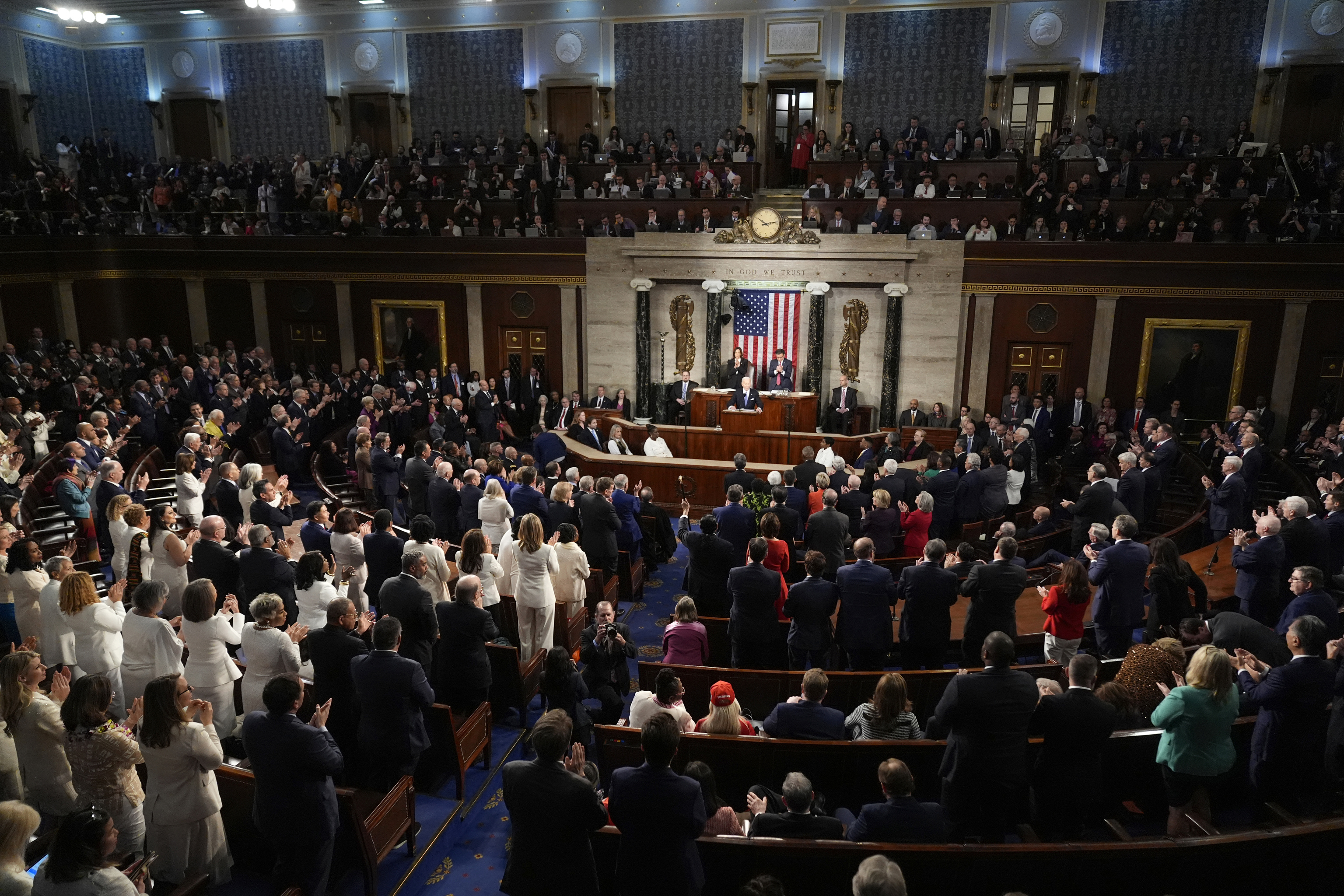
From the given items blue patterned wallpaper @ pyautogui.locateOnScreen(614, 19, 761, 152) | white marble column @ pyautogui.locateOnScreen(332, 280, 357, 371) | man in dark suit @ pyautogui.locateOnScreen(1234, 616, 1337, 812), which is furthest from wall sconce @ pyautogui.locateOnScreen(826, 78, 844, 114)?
man in dark suit @ pyautogui.locateOnScreen(1234, 616, 1337, 812)

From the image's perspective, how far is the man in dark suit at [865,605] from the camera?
20.4 feet

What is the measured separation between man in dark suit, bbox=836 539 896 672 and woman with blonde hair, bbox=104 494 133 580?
5.75 meters

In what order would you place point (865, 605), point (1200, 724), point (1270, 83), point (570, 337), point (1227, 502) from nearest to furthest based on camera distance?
point (1200, 724) → point (865, 605) → point (1227, 502) → point (1270, 83) → point (570, 337)

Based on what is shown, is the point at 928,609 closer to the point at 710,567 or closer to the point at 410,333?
the point at 710,567

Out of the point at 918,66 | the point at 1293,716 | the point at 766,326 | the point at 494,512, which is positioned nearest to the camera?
the point at 1293,716

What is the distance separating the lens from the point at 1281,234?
45.4 feet

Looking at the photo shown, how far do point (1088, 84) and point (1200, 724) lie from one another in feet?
56.2

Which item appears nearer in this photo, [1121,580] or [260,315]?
[1121,580]

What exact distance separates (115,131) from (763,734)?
2533 cm

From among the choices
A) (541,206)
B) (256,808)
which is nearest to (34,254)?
(541,206)

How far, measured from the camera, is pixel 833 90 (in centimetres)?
1892

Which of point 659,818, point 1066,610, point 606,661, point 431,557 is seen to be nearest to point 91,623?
point 431,557

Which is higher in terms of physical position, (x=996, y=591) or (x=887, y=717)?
(x=996, y=591)

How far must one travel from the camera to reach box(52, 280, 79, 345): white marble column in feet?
56.8
